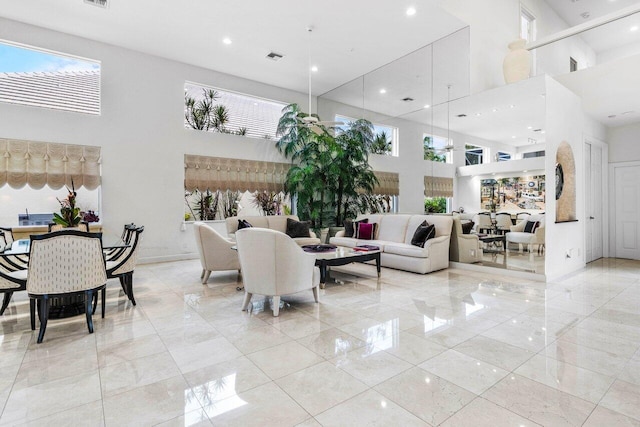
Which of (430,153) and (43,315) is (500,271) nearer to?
(430,153)

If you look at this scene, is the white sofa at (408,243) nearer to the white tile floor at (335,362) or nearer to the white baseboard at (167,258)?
the white tile floor at (335,362)

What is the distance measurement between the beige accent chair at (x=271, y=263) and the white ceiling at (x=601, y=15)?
27.1ft

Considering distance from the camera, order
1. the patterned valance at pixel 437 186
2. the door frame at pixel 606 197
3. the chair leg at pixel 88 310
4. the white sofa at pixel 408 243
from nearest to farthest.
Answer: the chair leg at pixel 88 310 < the white sofa at pixel 408 243 < the patterned valance at pixel 437 186 < the door frame at pixel 606 197

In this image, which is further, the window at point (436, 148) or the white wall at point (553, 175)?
the window at point (436, 148)

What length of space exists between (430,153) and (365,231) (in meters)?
1.98

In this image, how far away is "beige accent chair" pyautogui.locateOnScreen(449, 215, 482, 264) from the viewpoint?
5.80 meters

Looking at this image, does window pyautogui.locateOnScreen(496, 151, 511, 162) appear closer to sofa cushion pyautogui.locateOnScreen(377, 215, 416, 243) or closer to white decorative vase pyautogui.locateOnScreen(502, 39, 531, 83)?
white decorative vase pyautogui.locateOnScreen(502, 39, 531, 83)

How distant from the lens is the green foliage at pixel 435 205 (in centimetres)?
622

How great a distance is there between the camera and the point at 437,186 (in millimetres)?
6320

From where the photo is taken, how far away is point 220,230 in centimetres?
740

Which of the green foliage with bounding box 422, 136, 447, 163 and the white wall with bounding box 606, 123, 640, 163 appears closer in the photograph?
the green foliage with bounding box 422, 136, 447, 163

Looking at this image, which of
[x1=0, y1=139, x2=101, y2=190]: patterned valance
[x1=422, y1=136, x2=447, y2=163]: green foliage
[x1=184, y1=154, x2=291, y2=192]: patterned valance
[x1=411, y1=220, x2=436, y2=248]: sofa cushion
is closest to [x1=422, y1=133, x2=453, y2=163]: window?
[x1=422, y1=136, x2=447, y2=163]: green foliage

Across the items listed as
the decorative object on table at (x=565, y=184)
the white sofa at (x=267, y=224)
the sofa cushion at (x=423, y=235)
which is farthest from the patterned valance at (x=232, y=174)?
the decorative object on table at (x=565, y=184)

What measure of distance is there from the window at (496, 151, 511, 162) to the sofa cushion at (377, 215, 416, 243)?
6.04ft
